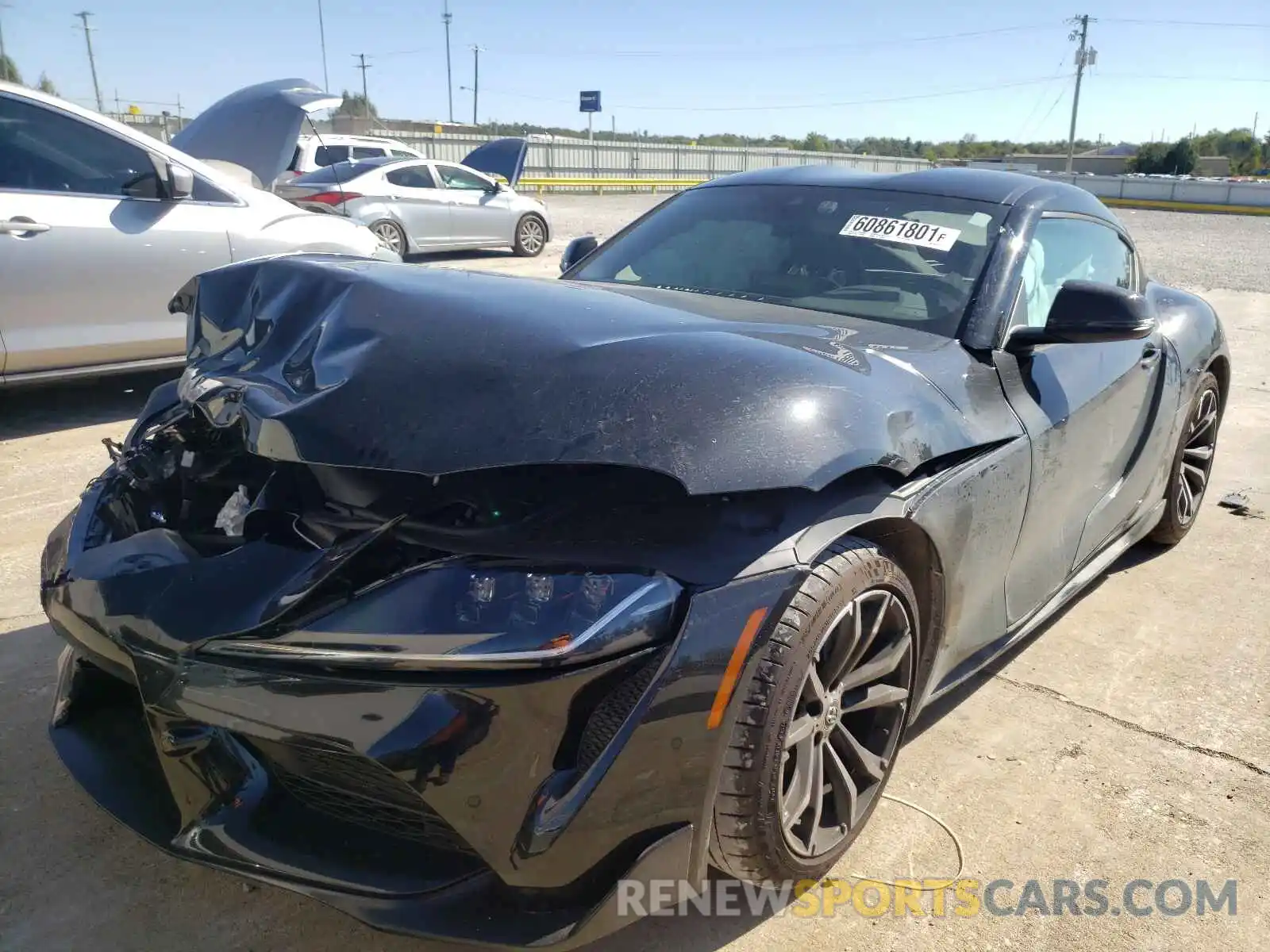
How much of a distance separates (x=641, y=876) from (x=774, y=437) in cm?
79

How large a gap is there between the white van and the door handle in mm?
8186

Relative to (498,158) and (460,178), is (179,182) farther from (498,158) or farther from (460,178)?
(498,158)

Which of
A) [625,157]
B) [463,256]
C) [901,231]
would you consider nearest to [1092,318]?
[901,231]

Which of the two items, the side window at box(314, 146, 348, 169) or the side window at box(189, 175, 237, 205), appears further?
the side window at box(314, 146, 348, 169)

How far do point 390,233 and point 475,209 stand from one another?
4.85 feet

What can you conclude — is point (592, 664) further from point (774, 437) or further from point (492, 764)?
point (774, 437)

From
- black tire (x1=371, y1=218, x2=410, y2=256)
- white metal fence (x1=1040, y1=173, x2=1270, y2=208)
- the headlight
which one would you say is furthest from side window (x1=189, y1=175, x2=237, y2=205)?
white metal fence (x1=1040, y1=173, x2=1270, y2=208)

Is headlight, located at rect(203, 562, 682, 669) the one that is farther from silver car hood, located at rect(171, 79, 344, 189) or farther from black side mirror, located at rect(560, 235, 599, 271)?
silver car hood, located at rect(171, 79, 344, 189)

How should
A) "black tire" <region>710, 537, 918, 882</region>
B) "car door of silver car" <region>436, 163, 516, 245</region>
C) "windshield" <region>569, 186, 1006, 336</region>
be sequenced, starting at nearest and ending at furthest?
"black tire" <region>710, 537, 918, 882</region>
"windshield" <region>569, 186, 1006, 336</region>
"car door of silver car" <region>436, 163, 516, 245</region>

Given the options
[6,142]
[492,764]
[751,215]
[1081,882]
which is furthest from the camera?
[6,142]

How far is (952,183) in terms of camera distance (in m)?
3.13

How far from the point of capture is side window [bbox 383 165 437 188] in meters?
12.5

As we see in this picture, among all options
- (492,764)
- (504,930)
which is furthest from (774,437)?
(504,930)

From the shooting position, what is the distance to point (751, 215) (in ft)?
10.6
